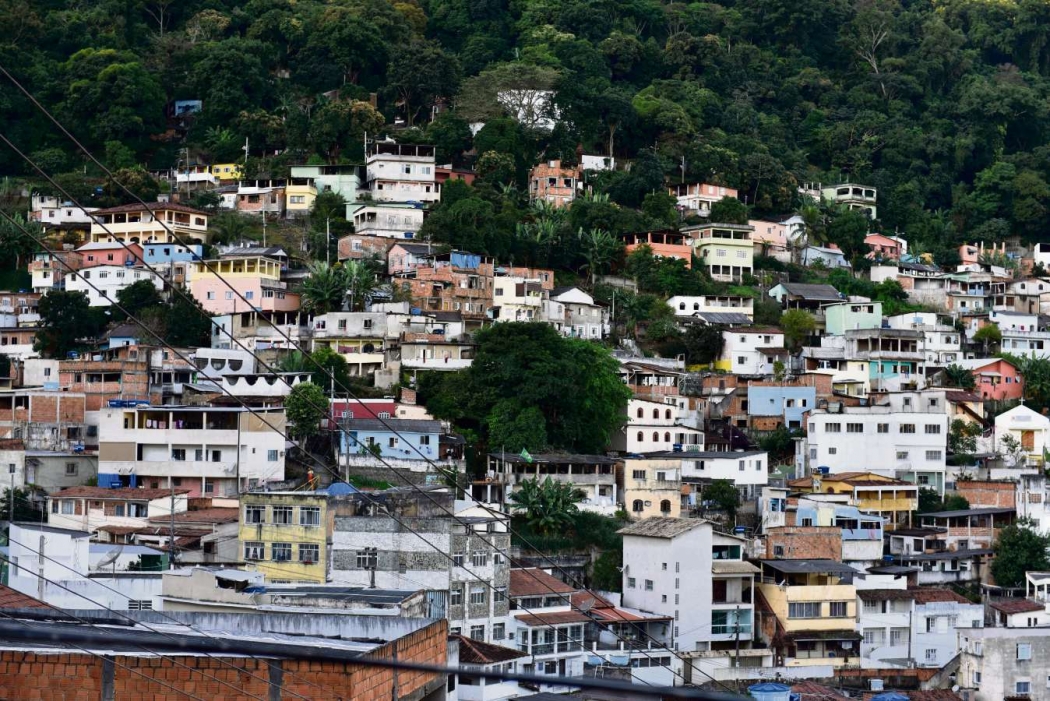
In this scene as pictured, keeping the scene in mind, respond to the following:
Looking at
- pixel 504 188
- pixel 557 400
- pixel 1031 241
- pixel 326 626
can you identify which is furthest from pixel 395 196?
pixel 326 626

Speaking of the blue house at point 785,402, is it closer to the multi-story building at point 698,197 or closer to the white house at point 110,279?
the multi-story building at point 698,197

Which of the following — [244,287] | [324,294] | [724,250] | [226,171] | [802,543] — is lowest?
[802,543]

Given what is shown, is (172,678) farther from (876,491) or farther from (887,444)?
(887,444)

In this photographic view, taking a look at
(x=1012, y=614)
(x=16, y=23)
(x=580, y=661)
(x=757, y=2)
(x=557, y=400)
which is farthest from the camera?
(x=757, y=2)

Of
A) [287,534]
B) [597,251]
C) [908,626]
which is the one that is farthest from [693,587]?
[597,251]

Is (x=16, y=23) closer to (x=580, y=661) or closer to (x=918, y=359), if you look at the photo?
(x=918, y=359)

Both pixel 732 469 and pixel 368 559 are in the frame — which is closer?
pixel 368 559
